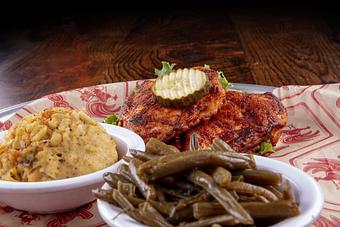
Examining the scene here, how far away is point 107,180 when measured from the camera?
2314 millimetres

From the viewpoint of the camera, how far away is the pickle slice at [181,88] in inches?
130

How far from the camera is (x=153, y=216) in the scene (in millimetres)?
2041

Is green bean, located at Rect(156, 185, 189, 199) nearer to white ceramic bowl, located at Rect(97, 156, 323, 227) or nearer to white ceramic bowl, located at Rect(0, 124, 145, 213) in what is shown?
white ceramic bowl, located at Rect(97, 156, 323, 227)

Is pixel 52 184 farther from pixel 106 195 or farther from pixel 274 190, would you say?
pixel 274 190

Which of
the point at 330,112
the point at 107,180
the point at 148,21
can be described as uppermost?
the point at 107,180

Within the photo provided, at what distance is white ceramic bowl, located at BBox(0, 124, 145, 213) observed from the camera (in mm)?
2545

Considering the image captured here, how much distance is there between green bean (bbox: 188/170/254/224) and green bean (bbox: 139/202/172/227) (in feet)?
0.58

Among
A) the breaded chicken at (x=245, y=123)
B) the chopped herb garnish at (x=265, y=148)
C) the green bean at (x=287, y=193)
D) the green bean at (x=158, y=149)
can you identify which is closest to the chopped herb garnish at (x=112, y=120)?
the breaded chicken at (x=245, y=123)

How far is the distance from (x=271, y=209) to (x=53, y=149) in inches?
42.2

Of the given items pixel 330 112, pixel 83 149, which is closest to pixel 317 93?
pixel 330 112

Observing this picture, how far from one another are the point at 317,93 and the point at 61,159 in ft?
6.16

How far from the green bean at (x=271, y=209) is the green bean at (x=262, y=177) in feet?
0.44

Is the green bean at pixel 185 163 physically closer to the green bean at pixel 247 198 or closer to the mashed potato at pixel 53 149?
the green bean at pixel 247 198

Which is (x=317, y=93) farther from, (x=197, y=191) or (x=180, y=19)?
(x=180, y=19)
